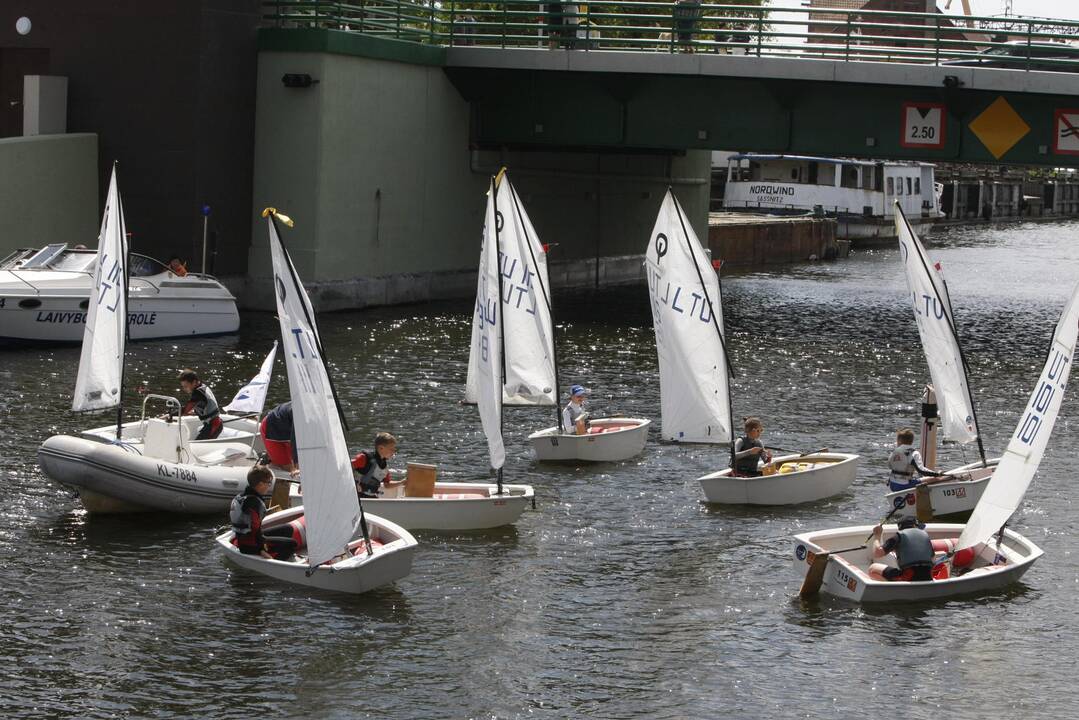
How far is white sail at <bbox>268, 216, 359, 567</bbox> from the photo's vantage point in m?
21.3

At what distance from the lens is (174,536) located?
24.8 meters

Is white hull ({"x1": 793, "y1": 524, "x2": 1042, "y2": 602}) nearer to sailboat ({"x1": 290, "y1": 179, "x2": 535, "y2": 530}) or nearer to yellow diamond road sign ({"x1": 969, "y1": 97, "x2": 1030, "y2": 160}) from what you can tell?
sailboat ({"x1": 290, "y1": 179, "x2": 535, "y2": 530})

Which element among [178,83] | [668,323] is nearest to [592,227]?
[178,83]

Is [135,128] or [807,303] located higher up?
[135,128]

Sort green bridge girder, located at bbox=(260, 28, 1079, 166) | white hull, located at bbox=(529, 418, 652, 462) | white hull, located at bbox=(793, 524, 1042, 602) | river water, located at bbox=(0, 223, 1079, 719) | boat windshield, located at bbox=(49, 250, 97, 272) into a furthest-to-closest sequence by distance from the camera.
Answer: green bridge girder, located at bbox=(260, 28, 1079, 166) → boat windshield, located at bbox=(49, 250, 97, 272) → white hull, located at bbox=(529, 418, 652, 462) → white hull, located at bbox=(793, 524, 1042, 602) → river water, located at bbox=(0, 223, 1079, 719)

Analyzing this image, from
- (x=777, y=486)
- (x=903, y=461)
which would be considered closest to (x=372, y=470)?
(x=777, y=486)

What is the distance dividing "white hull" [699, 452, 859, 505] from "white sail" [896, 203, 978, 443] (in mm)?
2434

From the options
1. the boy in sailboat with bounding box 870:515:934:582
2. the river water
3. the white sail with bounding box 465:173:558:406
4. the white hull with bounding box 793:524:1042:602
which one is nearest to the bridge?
the river water

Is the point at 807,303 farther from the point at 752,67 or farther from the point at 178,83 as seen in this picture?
the point at 178,83

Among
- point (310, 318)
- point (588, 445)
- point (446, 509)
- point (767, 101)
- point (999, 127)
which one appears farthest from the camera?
point (767, 101)

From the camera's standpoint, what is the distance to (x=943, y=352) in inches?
1181

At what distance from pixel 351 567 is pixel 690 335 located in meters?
10.3

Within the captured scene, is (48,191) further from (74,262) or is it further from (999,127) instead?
(999,127)

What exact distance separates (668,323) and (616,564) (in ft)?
24.1
